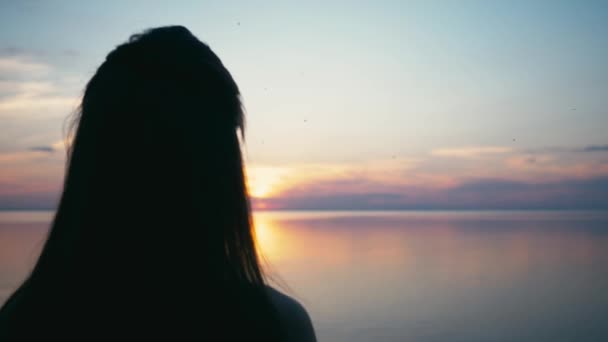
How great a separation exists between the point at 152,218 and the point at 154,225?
17 millimetres

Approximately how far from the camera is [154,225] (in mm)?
1154

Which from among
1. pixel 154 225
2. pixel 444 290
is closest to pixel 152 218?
pixel 154 225

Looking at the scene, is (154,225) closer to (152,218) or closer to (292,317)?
(152,218)

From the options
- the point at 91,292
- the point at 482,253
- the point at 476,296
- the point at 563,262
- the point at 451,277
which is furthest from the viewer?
the point at 482,253

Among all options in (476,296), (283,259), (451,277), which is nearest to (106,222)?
(476,296)

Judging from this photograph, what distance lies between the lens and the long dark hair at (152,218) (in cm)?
111

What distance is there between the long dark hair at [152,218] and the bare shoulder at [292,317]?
0.04 m

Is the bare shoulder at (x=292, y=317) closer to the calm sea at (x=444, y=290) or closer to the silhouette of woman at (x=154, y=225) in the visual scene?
the silhouette of woman at (x=154, y=225)

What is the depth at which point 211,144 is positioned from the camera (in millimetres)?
1209

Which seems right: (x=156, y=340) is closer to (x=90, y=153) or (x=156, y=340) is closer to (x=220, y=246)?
(x=220, y=246)

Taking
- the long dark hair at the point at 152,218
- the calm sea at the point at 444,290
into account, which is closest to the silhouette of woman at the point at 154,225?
the long dark hair at the point at 152,218

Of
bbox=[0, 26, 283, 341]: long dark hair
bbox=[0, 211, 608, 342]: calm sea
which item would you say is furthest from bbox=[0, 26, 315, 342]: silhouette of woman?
bbox=[0, 211, 608, 342]: calm sea

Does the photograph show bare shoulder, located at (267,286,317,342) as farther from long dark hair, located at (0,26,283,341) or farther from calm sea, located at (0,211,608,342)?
calm sea, located at (0,211,608,342)

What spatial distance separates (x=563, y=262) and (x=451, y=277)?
6.06m
